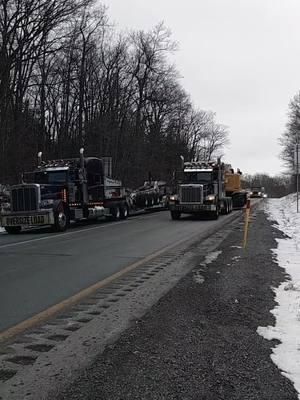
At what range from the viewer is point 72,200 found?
76.1 feet

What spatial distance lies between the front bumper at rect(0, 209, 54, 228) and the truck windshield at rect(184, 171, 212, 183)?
10.9 m

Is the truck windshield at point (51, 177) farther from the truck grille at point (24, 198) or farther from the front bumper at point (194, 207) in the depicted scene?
the front bumper at point (194, 207)

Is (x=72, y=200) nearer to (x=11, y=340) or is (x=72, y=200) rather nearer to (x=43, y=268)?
(x=43, y=268)

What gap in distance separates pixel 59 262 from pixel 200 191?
17.0 metres

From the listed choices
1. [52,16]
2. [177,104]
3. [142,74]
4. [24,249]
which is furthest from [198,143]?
[24,249]

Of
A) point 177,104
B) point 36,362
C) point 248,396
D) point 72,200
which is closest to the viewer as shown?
point 248,396

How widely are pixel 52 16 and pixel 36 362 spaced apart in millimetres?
30949

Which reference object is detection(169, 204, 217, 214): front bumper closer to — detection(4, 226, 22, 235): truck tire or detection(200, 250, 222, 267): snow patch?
detection(4, 226, 22, 235): truck tire

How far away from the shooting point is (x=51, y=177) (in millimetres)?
23000

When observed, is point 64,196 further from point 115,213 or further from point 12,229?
point 115,213

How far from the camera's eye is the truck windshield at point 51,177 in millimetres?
22903

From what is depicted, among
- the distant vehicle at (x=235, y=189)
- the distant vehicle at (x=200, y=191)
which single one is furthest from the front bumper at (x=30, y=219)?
the distant vehicle at (x=235, y=189)

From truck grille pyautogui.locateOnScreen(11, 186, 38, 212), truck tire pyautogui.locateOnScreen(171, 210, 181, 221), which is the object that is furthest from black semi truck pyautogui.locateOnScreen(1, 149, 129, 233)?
truck tire pyautogui.locateOnScreen(171, 210, 181, 221)

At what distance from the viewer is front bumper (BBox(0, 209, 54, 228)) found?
20078 mm
